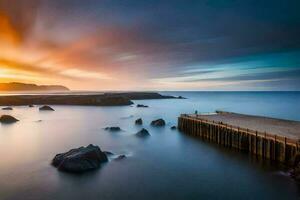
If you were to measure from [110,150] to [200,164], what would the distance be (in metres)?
13.3

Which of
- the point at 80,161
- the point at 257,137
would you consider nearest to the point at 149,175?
the point at 80,161

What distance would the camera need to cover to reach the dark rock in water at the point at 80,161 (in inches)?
1277

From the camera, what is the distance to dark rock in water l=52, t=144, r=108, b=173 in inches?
1277

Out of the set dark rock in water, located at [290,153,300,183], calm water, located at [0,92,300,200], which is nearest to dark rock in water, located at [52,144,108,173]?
calm water, located at [0,92,300,200]

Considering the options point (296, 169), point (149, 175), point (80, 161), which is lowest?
point (149, 175)

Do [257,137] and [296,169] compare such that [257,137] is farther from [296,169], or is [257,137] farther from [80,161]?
[80,161]

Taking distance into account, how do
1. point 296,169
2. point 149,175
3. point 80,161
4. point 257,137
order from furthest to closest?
point 257,137, point 80,161, point 149,175, point 296,169

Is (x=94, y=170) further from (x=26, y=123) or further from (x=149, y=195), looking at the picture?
(x=26, y=123)

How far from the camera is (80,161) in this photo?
33094mm

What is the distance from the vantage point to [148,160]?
1537 inches

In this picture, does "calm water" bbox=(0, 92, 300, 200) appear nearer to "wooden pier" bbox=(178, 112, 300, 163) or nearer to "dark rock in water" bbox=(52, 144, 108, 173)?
"dark rock in water" bbox=(52, 144, 108, 173)

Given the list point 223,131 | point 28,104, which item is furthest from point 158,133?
point 28,104

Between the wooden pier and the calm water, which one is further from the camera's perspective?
the wooden pier

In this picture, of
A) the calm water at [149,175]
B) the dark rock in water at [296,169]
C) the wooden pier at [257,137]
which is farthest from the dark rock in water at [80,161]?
the dark rock in water at [296,169]
